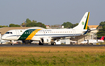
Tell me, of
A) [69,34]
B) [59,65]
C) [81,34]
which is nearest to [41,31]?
[69,34]

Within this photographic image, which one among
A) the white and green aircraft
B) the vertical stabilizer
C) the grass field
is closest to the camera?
the grass field

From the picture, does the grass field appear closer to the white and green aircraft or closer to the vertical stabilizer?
the white and green aircraft

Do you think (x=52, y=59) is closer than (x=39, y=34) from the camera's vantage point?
Yes

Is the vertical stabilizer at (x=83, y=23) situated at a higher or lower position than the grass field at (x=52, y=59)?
higher

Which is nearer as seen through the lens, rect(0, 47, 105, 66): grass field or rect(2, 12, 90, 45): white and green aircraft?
rect(0, 47, 105, 66): grass field

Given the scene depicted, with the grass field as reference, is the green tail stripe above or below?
above

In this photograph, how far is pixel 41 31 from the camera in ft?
149

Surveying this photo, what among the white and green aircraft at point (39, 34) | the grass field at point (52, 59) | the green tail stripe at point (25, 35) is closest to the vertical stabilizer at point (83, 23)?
the white and green aircraft at point (39, 34)

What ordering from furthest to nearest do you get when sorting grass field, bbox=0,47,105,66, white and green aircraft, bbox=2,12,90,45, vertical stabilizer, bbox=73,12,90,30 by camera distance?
vertical stabilizer, bbox=73,12,90,30 < white and green aircraft, bbox=2,12,90,45 < grass field, bbox=0,47,105,66

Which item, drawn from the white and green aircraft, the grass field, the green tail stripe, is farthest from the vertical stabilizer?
the grass field

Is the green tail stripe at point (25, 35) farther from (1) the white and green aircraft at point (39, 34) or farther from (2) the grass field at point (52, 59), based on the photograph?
(2) the grass field at point (52, 59)

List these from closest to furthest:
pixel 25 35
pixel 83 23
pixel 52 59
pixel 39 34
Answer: pixel 52 59 → pixel 25 35 → pixel 39 34 → pixel 83 23

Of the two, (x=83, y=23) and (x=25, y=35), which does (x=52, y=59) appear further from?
(x=83, y=23)

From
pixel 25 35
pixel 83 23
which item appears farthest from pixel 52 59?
pixel 83 23
